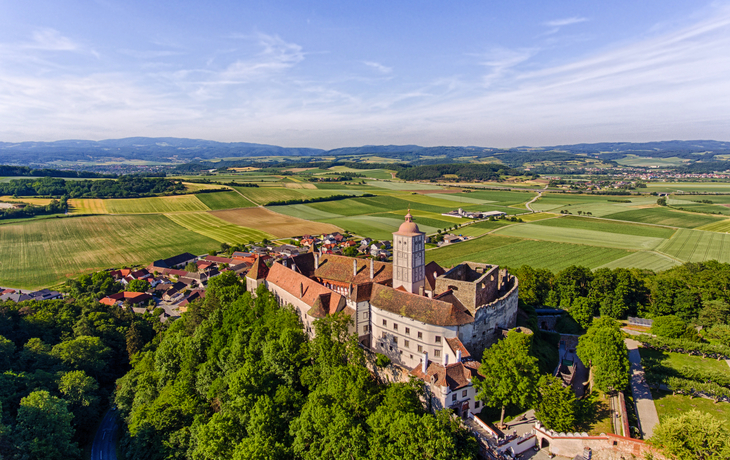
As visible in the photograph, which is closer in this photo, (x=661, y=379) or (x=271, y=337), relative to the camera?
(x=661, y=379)

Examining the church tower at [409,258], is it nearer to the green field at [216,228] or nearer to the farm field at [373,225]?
the farm field at [373,225]

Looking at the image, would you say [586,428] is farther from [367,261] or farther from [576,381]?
[367,261]

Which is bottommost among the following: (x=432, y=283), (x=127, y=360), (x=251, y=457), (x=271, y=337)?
(x=127, y=360)

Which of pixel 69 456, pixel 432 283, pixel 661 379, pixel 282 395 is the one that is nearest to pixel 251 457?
pixel 282 395

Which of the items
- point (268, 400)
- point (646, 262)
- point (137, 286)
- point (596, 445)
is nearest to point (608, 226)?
point (646, 262)

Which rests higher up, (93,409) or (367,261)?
(367,261)

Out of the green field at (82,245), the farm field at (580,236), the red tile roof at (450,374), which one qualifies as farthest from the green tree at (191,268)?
the farm field at (580,236)

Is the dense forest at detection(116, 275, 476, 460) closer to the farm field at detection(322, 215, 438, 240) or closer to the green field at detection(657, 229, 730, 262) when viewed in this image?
the farm field at detection(322, 215, 438, 240)
